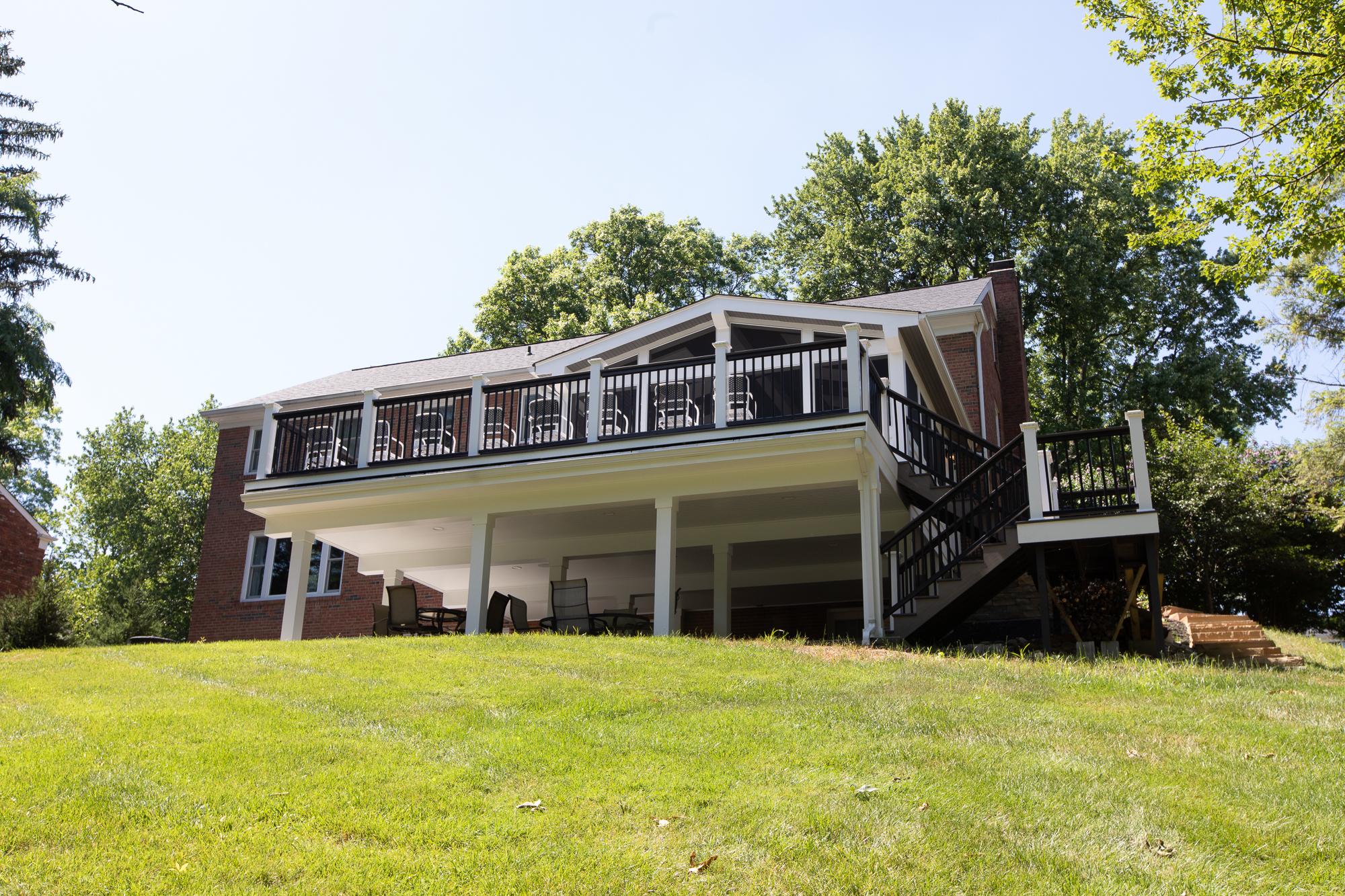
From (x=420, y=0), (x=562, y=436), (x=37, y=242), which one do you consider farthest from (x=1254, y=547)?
(x=37, y=242)

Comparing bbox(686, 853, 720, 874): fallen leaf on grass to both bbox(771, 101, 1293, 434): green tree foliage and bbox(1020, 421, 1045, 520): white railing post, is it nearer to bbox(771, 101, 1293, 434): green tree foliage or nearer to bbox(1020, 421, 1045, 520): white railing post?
bbox(1020, 421, 1045, 520): white railing post

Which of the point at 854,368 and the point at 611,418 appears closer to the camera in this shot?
the point at 854,368

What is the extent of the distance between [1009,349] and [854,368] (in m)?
11.8

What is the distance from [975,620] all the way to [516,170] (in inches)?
348

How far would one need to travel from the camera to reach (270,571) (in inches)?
913

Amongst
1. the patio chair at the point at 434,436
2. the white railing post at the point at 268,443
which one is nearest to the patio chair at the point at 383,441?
the patio chair at the point at 434,436

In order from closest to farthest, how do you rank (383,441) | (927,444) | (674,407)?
1. (674,407)
2. (927,444)
3. (383,441)

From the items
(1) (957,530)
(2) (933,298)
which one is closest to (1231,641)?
(1) (957,530)

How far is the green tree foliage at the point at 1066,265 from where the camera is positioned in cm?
3084

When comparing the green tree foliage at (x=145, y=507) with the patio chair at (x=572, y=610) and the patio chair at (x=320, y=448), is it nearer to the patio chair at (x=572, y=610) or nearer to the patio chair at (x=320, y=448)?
the patio chair at (x=320, y=448)

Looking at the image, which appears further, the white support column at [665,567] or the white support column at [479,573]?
the white support column at [479,573]

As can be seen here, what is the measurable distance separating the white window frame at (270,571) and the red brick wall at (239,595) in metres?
0.06

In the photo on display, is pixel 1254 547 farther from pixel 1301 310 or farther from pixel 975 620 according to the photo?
pixel 975 620

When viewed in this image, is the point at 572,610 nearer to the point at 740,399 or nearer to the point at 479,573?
the point at 479,573
